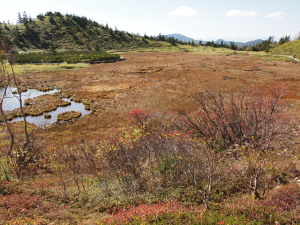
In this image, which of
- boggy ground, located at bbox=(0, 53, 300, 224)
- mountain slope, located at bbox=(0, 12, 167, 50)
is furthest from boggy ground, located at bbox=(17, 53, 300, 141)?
mountain slope, located at bbox=(0, 12, 167, 50)

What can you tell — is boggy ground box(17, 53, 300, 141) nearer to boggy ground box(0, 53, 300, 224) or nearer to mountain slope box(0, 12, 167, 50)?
boggy ground box(0, 53, 300, 224)

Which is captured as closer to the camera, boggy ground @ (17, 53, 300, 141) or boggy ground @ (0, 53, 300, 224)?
boggy ground @ (0, 53, 300, 224)

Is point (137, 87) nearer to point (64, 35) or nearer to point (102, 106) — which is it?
point (102, 106)

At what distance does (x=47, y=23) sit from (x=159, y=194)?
131 m

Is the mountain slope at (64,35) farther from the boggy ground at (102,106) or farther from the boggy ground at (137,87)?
the boggy ground at (102,106)

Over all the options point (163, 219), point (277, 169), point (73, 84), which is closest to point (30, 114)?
point (73, 84)

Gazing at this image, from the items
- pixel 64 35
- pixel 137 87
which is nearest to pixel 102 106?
pixel 137 87

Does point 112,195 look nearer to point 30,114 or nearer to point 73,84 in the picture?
point 30,114

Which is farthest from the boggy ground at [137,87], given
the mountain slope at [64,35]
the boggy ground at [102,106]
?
the mountain slope at [64,35]

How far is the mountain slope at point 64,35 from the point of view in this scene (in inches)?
3664

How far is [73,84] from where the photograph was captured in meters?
38.5

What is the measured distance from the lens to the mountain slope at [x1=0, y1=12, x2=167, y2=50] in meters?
93.1

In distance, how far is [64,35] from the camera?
4163 inches

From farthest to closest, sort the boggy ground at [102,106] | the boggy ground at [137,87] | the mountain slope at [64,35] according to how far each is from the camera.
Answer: the mountain slope at [64,35] → the boggy ground at [137,87] → the boggy ground at [102,106]
